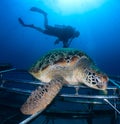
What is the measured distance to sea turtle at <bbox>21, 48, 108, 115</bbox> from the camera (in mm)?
1397

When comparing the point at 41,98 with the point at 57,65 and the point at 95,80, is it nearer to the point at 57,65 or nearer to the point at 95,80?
the point at 95,80

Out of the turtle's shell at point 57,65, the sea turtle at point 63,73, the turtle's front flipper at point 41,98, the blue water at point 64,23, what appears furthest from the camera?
the blue water at point 64,23

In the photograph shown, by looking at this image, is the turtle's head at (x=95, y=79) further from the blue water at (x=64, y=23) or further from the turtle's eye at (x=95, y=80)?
the blue water at (x=64, y=23)

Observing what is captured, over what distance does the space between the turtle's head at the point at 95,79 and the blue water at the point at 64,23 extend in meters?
44.7

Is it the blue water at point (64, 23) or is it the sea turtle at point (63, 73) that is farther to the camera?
the blue water at point (64, 23)

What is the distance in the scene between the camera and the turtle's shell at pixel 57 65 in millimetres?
1898

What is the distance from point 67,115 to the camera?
1967mm

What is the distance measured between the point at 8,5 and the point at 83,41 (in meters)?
22.0

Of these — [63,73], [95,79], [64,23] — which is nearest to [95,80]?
[95,79]

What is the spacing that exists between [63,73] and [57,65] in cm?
11

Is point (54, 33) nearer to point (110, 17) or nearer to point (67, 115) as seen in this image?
point (67, 115)

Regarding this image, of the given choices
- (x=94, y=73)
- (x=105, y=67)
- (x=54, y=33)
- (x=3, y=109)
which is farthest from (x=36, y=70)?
(x=105, y=67)

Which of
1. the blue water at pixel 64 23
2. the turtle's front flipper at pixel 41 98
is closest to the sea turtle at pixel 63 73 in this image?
the turtle's front flipper at pixel 41 98

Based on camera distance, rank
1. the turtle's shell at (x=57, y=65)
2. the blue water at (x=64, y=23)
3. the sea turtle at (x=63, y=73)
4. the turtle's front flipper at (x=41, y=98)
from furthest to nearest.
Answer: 1. the blue water at (x=64, y=23)
2. the turtle's shell at (x=57, y=65)
3. the sea turtle at (x=63, y=73)
4. the turtle's front flipper at (x=41, y=98)
